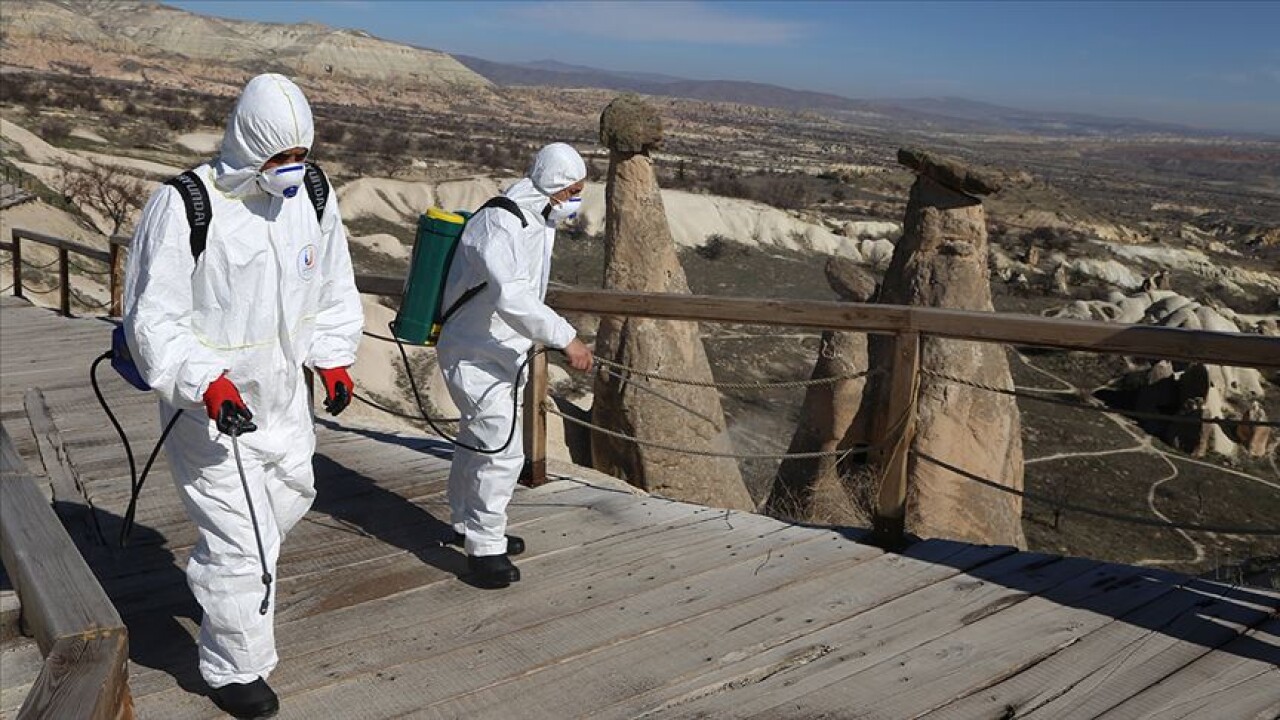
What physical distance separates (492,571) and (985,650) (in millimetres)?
1634

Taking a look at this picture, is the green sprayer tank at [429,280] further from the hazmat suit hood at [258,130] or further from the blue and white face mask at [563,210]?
the hazmat suit hood at [258,130]

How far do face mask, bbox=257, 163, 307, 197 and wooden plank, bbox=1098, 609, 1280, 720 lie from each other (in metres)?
2.56

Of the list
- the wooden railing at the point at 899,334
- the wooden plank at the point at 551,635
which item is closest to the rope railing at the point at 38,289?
the wooden railing at the point at 899,334

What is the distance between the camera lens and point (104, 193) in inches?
926

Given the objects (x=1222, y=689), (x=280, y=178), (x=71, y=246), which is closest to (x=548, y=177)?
(x=280, y=178)

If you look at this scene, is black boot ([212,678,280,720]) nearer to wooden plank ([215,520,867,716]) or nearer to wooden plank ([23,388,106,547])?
wooden plank ([215,520,867,716])

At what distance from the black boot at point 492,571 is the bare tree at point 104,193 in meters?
19.8

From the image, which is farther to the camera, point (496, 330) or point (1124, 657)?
point (496, 330)

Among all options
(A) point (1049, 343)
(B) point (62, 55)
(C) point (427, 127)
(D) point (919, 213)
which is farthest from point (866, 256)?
(B) point (62, 55)

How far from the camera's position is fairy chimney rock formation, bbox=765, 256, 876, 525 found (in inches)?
393

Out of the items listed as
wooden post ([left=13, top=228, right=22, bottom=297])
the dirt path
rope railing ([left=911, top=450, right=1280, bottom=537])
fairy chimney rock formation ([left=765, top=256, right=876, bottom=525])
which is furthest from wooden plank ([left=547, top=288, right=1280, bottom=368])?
the dirt path

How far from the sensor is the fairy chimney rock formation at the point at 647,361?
33.9 ft

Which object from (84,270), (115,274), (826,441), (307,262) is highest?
(307,262)

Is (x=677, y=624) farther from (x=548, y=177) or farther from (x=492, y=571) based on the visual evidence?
(x=548, y=177)
